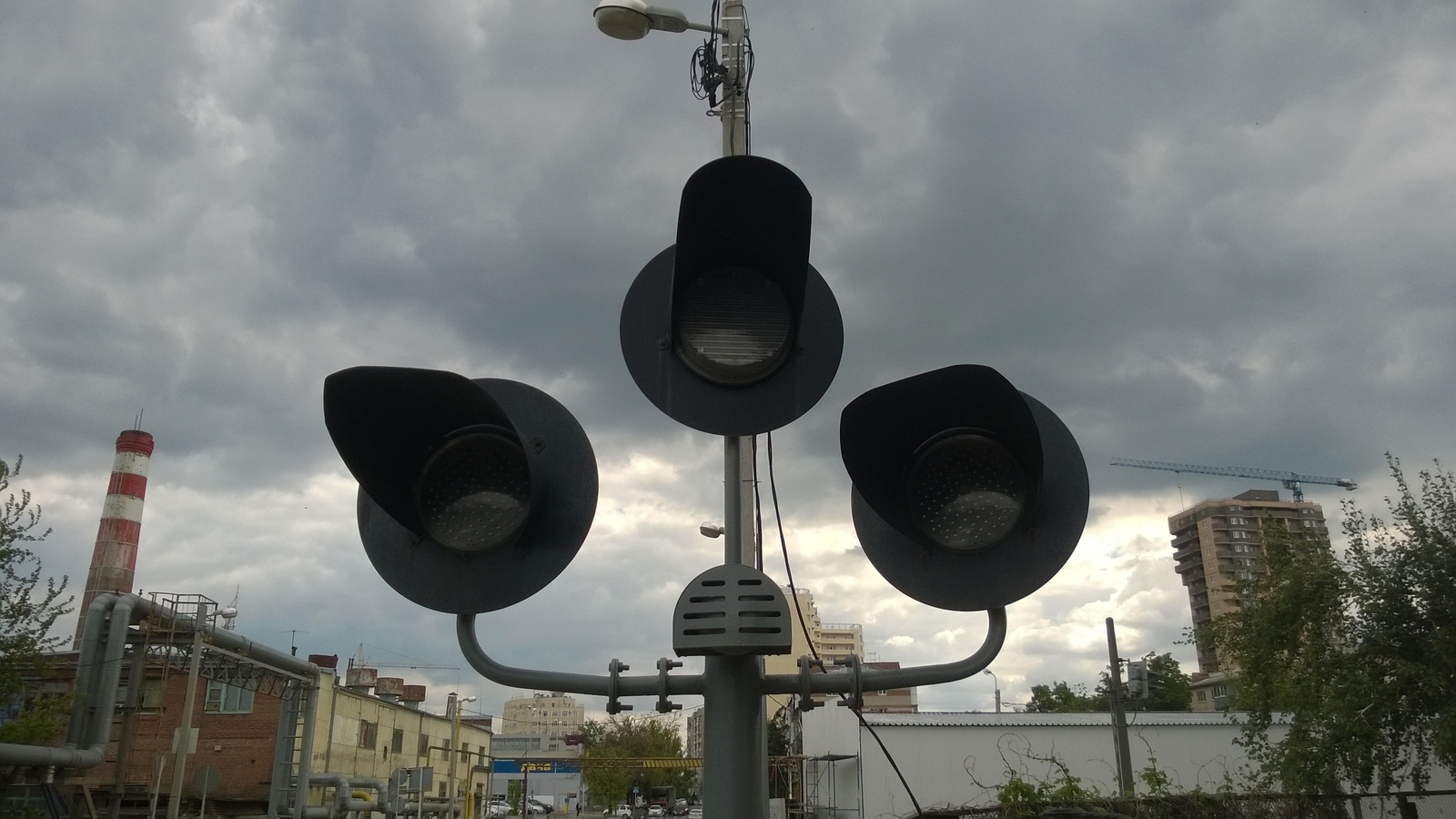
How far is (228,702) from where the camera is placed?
3409 cm

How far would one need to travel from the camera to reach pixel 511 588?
2.93m

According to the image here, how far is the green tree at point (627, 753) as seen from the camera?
72875 mm

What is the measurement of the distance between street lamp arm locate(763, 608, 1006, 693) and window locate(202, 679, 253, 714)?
36.2 meters

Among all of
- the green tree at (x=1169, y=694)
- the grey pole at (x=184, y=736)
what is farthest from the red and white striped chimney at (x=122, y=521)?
the green tree at (x=1169, y=694)

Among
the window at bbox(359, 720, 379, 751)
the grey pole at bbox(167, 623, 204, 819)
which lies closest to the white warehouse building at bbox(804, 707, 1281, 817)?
the grey pole at bbox(167, 623, 204, 819)

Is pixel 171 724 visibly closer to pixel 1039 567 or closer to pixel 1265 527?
pixel 1265 527

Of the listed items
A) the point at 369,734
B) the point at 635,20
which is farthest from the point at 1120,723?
the point at 369,734

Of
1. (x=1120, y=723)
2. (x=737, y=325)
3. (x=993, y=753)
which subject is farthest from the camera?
(x=993, y=753)

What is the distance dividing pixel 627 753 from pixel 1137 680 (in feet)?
230

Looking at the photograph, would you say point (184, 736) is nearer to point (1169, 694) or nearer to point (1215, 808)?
point (1215, 808)

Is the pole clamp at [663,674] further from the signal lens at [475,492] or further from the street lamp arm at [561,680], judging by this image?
the signal lens at [475,492]

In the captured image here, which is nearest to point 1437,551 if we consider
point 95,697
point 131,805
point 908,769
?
point 908,769

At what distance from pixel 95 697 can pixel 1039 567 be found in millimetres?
24522

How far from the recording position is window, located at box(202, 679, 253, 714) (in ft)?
111
